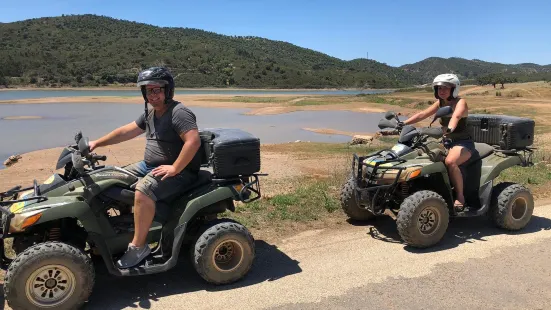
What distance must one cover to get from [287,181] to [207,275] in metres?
6.81

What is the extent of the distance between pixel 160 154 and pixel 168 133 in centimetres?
22

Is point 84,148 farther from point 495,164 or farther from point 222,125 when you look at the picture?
point 222,125

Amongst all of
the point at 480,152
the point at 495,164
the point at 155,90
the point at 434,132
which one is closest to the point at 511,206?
the point at 495,164

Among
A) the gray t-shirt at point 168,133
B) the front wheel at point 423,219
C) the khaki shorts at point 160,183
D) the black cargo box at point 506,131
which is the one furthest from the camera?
the black cargo box at point 506,131

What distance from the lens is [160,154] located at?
15.0 feet

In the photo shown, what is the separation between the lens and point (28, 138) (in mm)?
23578

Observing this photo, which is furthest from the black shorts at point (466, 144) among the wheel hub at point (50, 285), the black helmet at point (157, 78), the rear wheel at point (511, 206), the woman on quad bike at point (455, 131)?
the wheel hub at point (50, 285)

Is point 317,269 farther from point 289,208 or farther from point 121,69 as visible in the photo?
point 121,69

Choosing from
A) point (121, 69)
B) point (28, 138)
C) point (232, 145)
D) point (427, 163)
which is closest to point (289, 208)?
point (427, 163)

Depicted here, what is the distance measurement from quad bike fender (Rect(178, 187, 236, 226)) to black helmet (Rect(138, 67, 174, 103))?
A: 3.27 feet

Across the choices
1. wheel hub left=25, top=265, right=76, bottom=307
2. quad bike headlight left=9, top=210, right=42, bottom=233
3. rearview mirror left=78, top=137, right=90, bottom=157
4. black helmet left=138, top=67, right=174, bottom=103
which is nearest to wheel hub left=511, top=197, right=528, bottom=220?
black helmet left=138, top=67, right=174, bottom=103

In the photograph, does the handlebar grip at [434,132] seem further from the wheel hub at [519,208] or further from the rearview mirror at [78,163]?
the rearview mirror at [78,163]

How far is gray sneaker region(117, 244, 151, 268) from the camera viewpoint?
170 inches

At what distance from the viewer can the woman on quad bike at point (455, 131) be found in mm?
5891
